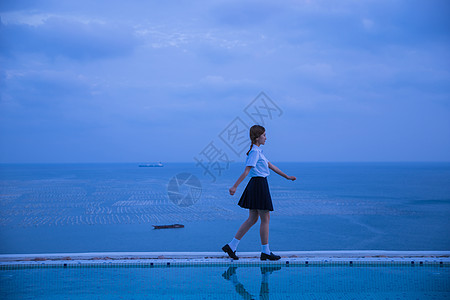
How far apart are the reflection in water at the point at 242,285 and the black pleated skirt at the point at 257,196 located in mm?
620

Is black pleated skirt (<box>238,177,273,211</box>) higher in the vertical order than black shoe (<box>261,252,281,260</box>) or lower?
higher

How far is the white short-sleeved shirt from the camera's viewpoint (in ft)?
12.7

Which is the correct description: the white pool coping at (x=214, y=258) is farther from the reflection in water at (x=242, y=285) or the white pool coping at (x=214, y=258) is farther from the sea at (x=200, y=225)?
the sea at (x=200, y=225)

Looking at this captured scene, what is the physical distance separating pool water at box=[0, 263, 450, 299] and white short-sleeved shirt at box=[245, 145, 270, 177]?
872mm

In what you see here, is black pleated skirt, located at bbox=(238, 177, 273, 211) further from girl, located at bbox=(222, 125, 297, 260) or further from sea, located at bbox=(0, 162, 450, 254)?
sea, located at bbox=(0, 162, 450, 254)

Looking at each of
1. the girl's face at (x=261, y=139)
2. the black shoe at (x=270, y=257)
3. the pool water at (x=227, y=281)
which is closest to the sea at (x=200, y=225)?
the black shoe at (x=270, y=257)

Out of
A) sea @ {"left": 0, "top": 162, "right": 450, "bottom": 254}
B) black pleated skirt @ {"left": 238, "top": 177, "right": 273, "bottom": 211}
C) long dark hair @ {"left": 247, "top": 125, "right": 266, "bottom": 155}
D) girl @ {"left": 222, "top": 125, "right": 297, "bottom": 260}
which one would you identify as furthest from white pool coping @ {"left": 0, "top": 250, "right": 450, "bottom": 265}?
sea @ {"left": 0, "top": 162, "right": 450, "bottom": 254}

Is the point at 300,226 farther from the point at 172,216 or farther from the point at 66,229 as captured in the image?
the point at 66,229

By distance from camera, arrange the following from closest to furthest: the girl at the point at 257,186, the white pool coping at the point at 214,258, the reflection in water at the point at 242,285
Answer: the reflection in water at the point at 242,285 < the white pool coping at the point at 214,258 < the girl at the point at 257,186

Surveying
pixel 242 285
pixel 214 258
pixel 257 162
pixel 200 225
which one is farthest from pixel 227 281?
pixel 200 225

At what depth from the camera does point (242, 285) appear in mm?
3010

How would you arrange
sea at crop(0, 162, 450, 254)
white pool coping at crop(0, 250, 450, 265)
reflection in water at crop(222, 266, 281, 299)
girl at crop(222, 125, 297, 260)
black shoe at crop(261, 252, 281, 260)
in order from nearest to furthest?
reflection in water at crop(222, 266, 281, 299), white pool coping at crop(0, 250, 450, 265), black shoe at crop(261, 252, 281, 260), girl at crop(222, 125, 297, 260), sea at crop(0, 162, 450, 254)

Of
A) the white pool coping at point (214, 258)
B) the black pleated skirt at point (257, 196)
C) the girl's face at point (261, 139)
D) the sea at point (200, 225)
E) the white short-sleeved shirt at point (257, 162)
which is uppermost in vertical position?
the girl's face at point (261, 139)

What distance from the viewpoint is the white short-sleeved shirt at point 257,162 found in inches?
152
